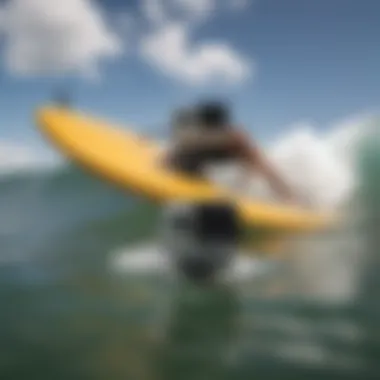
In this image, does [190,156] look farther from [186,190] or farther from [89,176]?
[89,176]

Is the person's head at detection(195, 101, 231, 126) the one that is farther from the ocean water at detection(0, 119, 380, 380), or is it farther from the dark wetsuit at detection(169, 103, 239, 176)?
the ocean water at detection(0, 119, 380, 380)

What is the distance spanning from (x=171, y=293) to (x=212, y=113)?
41 cm

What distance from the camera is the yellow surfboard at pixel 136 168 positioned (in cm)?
232

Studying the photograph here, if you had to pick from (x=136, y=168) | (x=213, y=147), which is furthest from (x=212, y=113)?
(x=136, y=168)

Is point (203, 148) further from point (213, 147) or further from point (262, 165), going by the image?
point (262, 165)

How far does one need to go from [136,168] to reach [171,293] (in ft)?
0.94

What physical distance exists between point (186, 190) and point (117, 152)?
7.1 inches

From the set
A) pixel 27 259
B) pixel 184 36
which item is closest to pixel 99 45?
pixel 184 36

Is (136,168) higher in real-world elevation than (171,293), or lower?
higher

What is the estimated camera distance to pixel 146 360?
2250mm

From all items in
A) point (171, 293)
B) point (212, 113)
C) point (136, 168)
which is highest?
point (212, 113)

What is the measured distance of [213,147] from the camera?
7.63 feet

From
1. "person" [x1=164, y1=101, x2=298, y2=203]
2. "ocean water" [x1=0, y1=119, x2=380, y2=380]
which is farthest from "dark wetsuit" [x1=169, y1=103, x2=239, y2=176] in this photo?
"ocean water" [x1=0, y1=119, x2=380, y2=380]

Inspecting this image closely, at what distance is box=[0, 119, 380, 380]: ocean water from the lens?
2.24 metres
